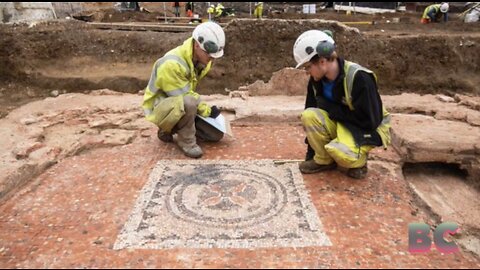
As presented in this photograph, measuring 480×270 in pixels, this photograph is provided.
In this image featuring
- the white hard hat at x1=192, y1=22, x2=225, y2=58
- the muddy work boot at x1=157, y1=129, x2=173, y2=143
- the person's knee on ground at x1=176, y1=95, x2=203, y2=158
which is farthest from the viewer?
the muddy work boot at x1=157, y1=129, x2=173, y2=143

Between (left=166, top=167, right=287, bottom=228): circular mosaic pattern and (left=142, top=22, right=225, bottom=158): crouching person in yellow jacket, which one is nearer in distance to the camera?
A: (left=166, top=167, right=287, bottom=228): circular mosaic pattern

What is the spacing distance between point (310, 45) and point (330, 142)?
2.89 ft

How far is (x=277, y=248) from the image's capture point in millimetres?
2762

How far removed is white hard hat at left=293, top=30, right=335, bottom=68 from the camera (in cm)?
331

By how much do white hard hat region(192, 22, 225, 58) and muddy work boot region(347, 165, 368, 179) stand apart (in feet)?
5.52

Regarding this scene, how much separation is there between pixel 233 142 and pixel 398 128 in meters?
2.00

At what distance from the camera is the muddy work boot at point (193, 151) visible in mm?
4258

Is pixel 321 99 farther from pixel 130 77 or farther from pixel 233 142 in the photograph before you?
pixel 130 77

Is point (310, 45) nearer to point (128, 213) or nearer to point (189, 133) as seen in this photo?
point (189, 133)

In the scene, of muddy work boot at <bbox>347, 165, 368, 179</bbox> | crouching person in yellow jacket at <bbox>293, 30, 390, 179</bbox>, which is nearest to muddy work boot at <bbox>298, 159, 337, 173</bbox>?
crouching person in yellow jacket at <bbox>293, 30, 390, 179</bbox>

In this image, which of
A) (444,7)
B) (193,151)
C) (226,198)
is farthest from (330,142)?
(444,7)

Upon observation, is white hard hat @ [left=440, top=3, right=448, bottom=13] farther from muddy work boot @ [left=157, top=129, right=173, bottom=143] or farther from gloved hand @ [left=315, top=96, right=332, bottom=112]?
muddy work boot @ [left=157, top=129, right=173, bottom=143]

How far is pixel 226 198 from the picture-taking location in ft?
11.2

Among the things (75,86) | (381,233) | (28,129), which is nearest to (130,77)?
(75,86)
